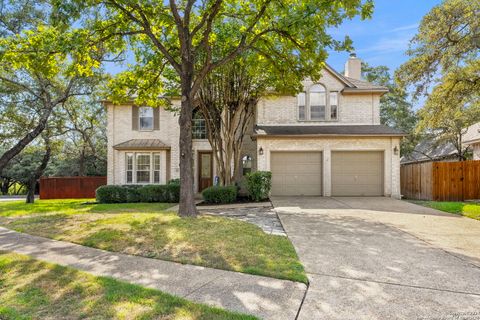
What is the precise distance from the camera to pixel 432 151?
1096 inches

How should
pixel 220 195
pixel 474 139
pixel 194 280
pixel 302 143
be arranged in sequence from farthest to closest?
pixel 474 139 → pixel 302 143 → pixel 220 195 → pixel 194 280

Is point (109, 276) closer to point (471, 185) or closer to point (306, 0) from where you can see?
point (306, 0)

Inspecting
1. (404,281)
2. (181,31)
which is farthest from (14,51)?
(404,281)

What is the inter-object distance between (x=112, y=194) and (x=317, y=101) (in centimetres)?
1229

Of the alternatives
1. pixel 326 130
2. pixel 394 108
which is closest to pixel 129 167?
pixel 326 130

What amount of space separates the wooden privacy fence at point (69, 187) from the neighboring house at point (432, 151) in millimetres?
27358

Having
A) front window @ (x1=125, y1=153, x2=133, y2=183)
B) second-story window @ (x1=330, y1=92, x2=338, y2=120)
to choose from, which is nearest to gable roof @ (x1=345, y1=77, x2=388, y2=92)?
second-story window @ (x1=330, y1=92, x2=338, y2=120)

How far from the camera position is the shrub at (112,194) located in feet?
51.4

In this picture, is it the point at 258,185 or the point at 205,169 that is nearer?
the point at 258,185

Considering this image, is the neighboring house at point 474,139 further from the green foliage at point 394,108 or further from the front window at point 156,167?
the front window at point 156,167

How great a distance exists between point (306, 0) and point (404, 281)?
7669 mm

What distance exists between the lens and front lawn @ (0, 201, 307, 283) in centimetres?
492

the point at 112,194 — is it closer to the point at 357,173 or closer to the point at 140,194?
the point at 140,194

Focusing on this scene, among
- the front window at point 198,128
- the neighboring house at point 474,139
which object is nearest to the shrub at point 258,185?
the front window at point 198,128
